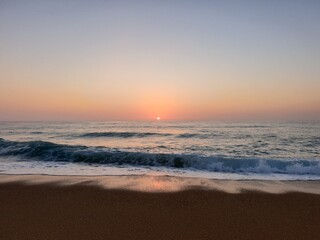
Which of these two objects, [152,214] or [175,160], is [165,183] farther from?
[175,160]

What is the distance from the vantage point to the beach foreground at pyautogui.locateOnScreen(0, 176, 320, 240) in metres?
4.64

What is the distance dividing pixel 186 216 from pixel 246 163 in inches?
297

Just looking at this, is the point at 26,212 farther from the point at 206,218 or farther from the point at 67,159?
the point at 67,159

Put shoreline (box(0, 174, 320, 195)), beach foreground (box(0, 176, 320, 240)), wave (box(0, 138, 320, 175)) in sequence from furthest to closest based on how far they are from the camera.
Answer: wave (box(0, 138, 320, 175)) < shoreline (box(0, 174, 320, 195)) < beach foreground (box(0, 176, 320, 240))

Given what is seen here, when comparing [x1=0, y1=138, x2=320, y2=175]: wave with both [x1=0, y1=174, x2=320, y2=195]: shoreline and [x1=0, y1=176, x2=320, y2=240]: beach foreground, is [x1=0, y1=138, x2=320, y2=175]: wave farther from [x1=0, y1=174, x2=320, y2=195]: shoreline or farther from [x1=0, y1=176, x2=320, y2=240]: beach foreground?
[x1=0, y1=176, x2=320, y2=240]: beach foreground

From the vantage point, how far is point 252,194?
7223mm

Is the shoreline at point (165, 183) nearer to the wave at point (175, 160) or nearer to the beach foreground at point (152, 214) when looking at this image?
the beach foreground at point (152, 214)

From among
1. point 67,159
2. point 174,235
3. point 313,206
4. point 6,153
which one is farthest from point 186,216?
point 6,153

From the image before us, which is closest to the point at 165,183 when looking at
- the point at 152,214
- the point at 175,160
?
the point at 152,214

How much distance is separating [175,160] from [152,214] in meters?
7.65

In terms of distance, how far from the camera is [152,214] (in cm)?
561

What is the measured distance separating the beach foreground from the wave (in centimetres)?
452

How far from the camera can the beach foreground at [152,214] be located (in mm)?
4637

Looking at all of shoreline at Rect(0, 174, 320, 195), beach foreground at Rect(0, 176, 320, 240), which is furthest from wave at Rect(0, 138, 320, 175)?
beach foreground at Rect(0, 176, 320, 240)
